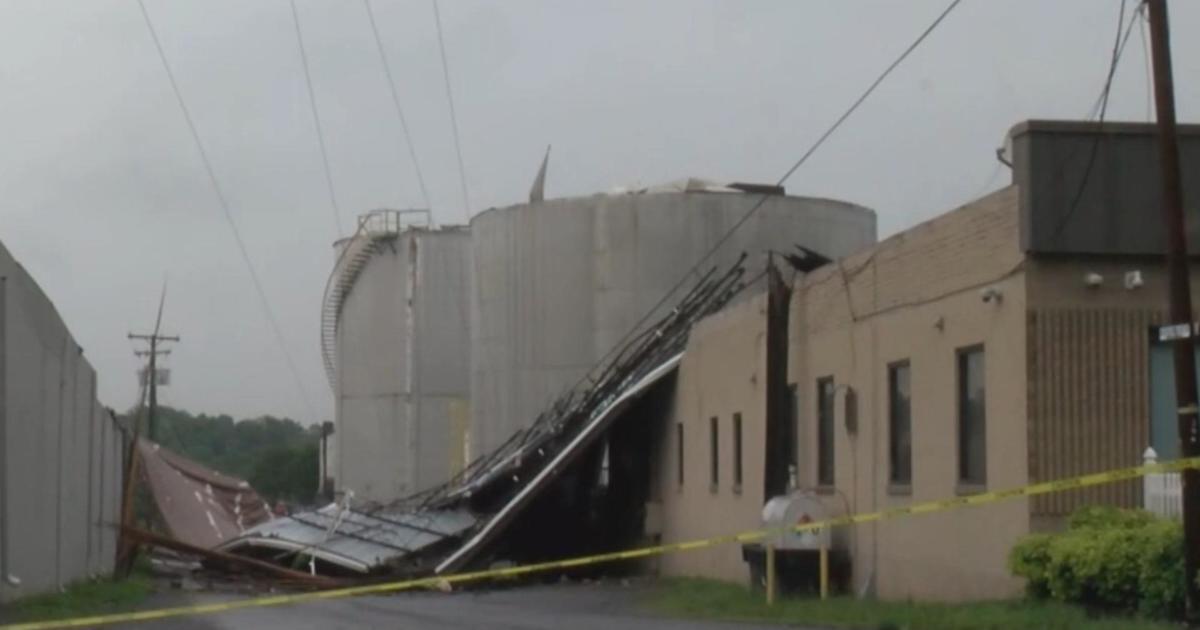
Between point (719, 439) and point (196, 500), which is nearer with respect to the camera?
point (719, 439)

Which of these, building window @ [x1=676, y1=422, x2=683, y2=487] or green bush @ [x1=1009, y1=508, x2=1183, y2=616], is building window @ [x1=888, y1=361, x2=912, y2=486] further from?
building window @ [x1=676, y1=422, x2=683, y2=487]

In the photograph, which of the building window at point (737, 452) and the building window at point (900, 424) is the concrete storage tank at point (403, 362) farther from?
the building window at point (900, 424)

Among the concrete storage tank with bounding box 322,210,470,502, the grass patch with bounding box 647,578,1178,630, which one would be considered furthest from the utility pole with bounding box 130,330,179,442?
the grass patch with bounding box 647,578,1178,630

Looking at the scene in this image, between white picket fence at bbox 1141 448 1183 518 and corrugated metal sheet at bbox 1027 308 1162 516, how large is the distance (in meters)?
0.84

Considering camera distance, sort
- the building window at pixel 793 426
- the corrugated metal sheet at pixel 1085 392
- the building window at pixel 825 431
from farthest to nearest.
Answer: the building window at pixel 793 426
the building window at pixel 825 431
the corrugated metal sheet at pixel 1085 392

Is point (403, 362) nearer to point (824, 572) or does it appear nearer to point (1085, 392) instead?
point (824, 572)

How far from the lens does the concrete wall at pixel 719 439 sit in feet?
105

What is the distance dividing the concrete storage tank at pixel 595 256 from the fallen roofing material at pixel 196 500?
28.0ft

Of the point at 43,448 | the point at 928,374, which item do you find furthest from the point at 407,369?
the point at 928,374

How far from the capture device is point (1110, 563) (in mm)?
17422

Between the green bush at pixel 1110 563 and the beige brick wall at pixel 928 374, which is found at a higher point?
the beige brick wall at pixel 928 374

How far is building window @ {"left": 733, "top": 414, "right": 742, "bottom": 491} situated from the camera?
33.3 metres

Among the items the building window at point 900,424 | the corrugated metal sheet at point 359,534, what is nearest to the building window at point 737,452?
the corrugated metal sheet at point 359,534

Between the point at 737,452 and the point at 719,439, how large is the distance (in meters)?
1.37
